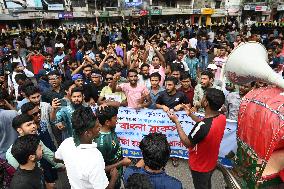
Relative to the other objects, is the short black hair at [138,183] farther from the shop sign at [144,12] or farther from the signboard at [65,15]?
the shop sign at [144,12]

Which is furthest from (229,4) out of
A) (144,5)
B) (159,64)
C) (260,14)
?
(159,64)

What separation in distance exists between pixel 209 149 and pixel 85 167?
1327 mm

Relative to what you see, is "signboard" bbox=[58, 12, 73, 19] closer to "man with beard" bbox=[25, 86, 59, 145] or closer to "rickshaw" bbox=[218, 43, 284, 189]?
"man with beard" bbox=[25, 86, 59, 145]

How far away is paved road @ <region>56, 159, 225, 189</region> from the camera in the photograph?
13.5 ft

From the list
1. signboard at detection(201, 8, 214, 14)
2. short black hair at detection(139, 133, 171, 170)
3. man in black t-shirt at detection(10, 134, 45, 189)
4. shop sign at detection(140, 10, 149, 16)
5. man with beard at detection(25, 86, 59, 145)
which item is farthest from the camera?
signboard at detection(201, 8, 214, 14)

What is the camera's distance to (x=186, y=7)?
141ft

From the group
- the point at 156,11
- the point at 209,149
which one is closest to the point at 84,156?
the point at 209,149

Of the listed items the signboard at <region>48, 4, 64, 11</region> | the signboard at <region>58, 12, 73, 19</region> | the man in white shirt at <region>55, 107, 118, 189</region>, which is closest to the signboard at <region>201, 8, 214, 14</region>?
the signboard at <region>58, 12, 73, 19</region>

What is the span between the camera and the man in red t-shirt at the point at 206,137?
9.12 feet

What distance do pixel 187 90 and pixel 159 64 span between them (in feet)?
6.05

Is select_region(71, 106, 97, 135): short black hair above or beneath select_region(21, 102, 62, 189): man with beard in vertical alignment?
above

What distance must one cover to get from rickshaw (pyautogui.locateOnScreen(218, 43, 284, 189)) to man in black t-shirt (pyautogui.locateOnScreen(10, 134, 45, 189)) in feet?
5.95

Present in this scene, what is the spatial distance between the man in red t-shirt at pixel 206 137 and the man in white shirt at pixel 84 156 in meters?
0.88

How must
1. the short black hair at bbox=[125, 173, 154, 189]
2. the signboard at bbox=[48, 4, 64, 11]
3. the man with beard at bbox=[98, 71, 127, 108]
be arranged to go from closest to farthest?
the short black hair at bbox=[125, 173, 154, 189]
the man with beard at bbox=[98, 71, 127, 108]
the signboard at bbox=[48, 4, 64, 11]
